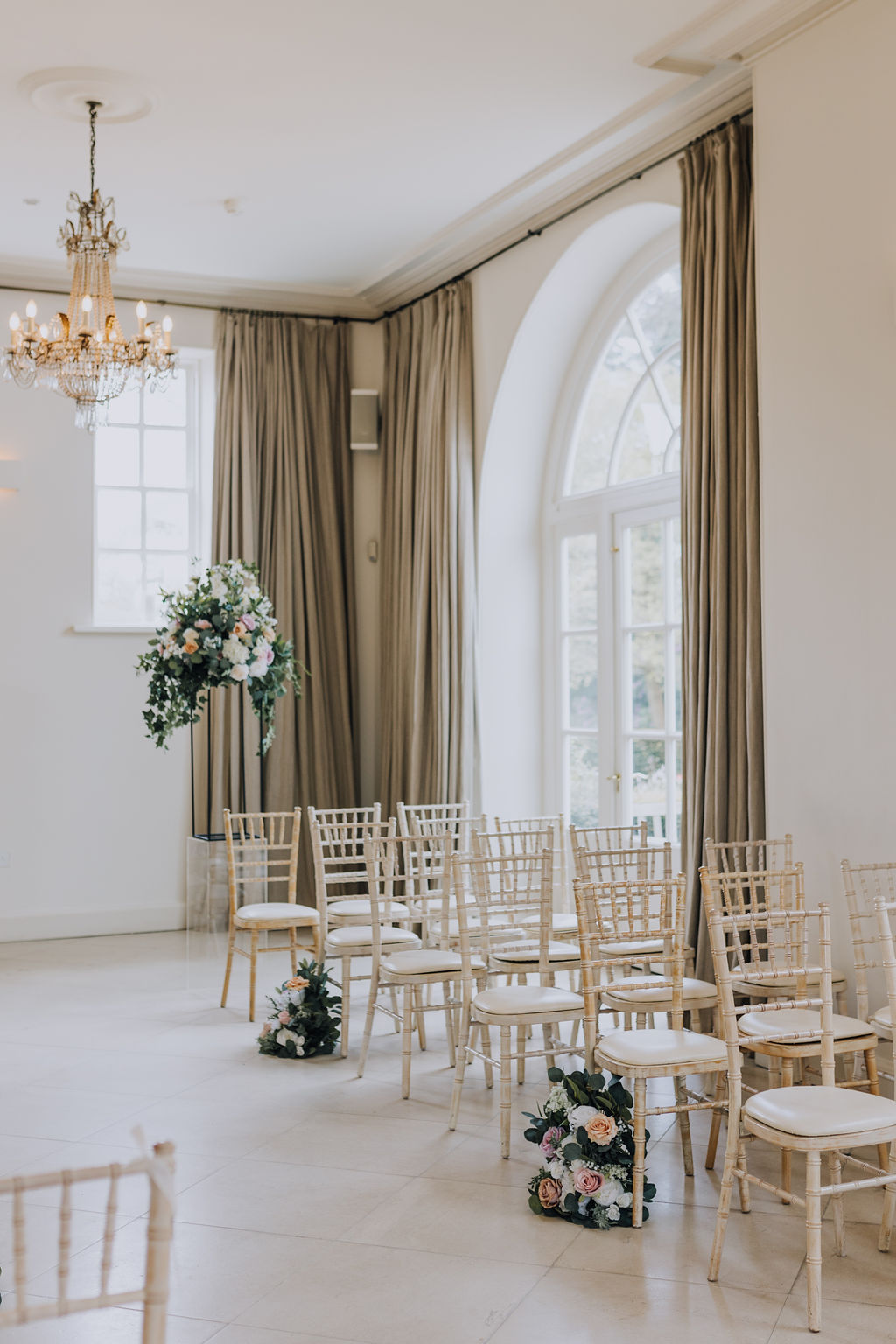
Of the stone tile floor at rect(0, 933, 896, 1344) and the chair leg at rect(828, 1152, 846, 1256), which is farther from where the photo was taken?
the chair leg at rect(828, 1152, 846, 1256)

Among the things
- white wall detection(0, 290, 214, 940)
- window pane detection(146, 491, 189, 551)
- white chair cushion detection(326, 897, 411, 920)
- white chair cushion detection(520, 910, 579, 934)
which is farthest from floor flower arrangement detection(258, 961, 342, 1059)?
window pane detection(146, 491, 189, 551)

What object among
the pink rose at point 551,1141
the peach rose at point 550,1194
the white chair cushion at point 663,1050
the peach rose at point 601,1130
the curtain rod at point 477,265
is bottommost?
the peach rose at point 550,1194

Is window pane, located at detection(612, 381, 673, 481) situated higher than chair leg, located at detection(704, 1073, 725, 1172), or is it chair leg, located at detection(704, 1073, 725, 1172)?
window pane, located at detection(612, 381, 673, 481)

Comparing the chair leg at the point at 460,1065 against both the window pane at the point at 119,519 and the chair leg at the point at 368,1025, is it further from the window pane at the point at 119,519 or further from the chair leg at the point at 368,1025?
the window pane at the point at 119,519

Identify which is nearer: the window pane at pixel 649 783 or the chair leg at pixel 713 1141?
the chair leg at pixel 713 1141

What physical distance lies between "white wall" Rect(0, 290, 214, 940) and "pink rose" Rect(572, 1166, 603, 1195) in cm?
517

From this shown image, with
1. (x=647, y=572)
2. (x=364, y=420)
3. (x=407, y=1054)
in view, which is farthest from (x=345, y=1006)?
(x=364, y=420)

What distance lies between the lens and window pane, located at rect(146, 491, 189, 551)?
8492 mm

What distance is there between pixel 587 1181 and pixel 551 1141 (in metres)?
0.17

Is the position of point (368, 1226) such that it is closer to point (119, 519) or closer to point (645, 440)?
point (645, 440)

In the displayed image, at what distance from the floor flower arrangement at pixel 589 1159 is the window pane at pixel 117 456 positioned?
5.86 metres

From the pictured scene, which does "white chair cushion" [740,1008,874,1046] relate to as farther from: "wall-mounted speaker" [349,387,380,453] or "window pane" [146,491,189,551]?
"window pane" [146,491,189,551]

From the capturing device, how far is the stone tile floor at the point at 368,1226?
9.87 ft

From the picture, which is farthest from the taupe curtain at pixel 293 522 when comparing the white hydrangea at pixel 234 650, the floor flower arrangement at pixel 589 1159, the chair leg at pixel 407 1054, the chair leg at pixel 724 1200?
the chair leg at pixel 724 1200
